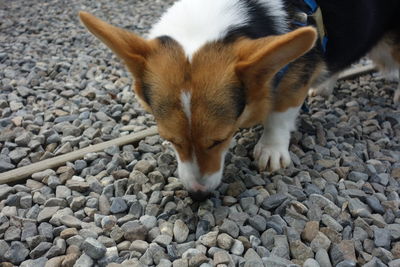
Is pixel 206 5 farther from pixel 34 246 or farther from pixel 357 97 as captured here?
pixel 357 97

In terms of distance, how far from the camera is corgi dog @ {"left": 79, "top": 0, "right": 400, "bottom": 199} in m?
1.93

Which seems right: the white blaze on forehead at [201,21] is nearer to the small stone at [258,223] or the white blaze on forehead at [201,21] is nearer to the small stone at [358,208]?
the small stone at [258,223]

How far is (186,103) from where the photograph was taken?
193 cm

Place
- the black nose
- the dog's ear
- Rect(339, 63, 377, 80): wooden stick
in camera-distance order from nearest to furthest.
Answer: the dog's ear → the black nose → Rect(339, 63, 377, 80): wooden stick

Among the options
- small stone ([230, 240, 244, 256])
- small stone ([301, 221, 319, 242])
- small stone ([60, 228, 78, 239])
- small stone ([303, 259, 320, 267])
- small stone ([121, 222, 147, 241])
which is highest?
small stone ([60, 228, 78, 239])

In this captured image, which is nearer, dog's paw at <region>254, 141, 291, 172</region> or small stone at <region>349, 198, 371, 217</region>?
small stone at <region>349, 198, 371, 217</region>

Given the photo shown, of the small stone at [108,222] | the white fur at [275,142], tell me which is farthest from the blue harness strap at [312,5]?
the small stone at [108,222]

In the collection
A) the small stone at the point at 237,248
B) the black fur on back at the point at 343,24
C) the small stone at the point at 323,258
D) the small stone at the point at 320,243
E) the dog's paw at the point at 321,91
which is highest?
the black fur on back at the point at 343,24

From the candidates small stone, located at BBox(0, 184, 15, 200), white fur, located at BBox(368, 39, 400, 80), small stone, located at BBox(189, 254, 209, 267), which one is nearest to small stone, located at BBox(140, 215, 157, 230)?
small stone, located at BBox(189, 254, 209, 267)

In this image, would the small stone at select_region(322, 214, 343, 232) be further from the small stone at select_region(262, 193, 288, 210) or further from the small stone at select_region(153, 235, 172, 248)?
the small stone at select_region(153, 235, 172, 248)

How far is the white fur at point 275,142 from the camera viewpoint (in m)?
2.66

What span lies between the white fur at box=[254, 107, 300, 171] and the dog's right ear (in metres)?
1.01

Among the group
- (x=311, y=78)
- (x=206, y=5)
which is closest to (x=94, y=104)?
(x=206, y=5)

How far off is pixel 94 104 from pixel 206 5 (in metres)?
1.57
